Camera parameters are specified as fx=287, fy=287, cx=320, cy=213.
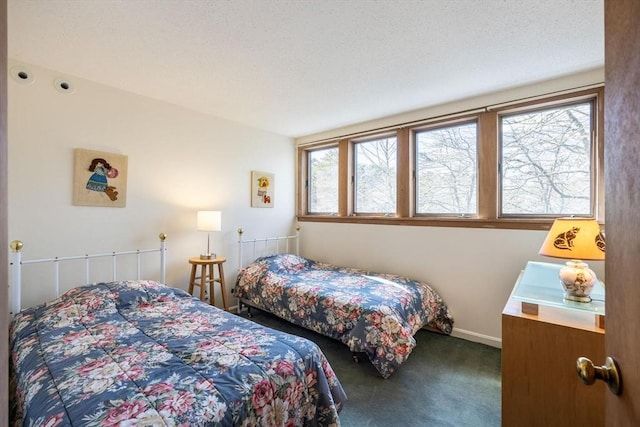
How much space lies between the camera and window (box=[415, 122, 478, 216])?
9.51 ft

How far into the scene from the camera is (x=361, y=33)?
5.81 ft

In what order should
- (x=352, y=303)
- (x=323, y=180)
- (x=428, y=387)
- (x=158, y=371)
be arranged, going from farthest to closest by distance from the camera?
(x=323, y=180), (x=352, y=303), (x=428, y=387), (x=158, y=371)

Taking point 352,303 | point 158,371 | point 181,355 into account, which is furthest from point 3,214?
point 352,303

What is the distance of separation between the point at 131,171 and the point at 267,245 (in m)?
1.81

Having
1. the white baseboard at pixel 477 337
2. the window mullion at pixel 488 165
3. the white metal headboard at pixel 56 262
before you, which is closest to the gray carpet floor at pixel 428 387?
the white baseboard at pixel 477 337

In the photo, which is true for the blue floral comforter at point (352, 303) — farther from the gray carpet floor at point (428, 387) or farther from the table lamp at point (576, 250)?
the table lamp at point (576, 250)

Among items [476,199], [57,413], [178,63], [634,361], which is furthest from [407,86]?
[57,413]

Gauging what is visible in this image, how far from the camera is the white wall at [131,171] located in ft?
7.08

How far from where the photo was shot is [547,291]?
175cm

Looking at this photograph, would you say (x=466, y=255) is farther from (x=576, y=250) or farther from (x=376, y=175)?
(x=376, y=175)

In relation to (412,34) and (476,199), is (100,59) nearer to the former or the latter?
(412,34)

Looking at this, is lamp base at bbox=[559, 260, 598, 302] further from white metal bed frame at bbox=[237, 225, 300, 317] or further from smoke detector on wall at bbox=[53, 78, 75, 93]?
smoke detector on wall at bbox=[53, 78, 75, 93]

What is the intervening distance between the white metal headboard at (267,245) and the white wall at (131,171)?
10cm

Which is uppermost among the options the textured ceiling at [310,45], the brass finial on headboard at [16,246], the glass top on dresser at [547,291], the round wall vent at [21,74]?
the textured ceiling at [310,45]
